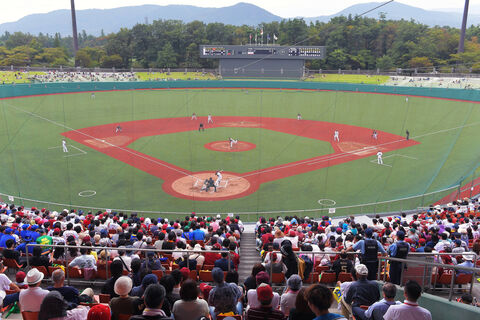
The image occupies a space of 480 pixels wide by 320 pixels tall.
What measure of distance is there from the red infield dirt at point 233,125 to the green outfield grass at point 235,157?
0.82 meters

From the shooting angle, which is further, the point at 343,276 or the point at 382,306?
the point at 343,276

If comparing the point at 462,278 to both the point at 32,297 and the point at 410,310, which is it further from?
the point at 32,297

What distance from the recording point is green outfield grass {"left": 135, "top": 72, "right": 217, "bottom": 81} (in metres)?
73.1

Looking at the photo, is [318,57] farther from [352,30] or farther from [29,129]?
[29,129]

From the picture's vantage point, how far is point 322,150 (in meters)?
30.1

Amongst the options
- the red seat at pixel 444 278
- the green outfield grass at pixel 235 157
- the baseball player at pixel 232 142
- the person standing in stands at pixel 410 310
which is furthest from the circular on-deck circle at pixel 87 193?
the person standing in stands at pixel 410 310

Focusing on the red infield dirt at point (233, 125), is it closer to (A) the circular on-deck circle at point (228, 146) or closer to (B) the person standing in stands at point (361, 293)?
(A) the circular on-deck circle at point (228, 146)

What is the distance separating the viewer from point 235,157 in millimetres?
27438

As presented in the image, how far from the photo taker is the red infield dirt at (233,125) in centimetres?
2172

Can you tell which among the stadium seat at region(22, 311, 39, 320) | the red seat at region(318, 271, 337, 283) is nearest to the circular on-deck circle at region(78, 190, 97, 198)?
the red seat at region(318, 271, 337, 283)

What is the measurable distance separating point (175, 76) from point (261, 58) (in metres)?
17.0

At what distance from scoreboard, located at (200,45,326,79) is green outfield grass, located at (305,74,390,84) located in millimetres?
3490

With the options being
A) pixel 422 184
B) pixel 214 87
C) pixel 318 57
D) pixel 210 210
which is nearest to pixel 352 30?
pixel 318 57

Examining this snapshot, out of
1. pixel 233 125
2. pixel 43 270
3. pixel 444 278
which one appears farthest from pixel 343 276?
pixel 233 125
